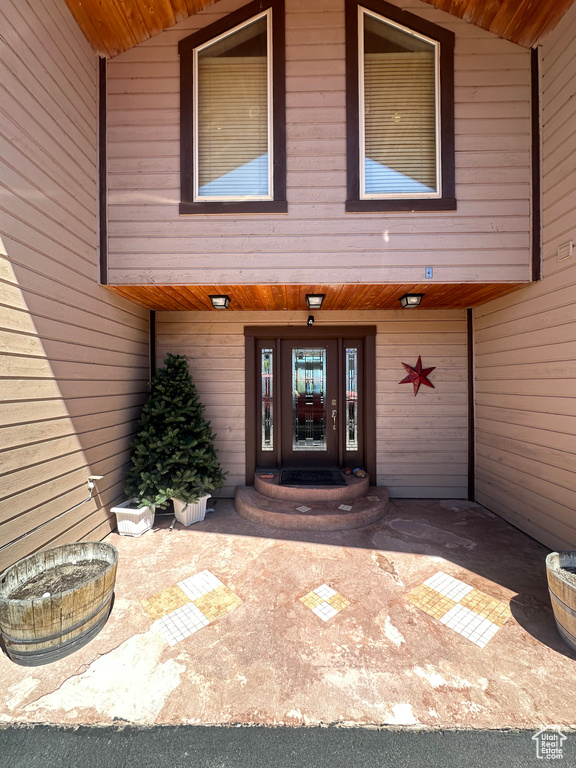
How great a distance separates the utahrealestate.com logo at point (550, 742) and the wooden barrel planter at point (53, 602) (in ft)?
7.60

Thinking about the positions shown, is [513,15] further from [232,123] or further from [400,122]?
[232,123]

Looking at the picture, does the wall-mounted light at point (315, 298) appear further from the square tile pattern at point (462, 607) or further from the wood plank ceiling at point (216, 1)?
the square tile pattern at point (462, 607)

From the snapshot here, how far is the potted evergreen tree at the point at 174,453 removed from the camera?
10.9 ft

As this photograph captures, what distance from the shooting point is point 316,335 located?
14.0 ft

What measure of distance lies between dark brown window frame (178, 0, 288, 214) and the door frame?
150 centimetres

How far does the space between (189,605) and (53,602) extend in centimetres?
86

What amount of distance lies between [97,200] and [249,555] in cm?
359

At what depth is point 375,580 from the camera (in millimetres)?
2492

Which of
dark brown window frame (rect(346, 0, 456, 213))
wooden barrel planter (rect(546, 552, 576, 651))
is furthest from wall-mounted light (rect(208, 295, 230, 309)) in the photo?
wooden barrel planter (rect(546, 552, 576, 651))

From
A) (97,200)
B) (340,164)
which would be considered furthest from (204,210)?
(340,164)

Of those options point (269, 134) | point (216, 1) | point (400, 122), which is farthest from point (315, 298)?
point (216, 1)

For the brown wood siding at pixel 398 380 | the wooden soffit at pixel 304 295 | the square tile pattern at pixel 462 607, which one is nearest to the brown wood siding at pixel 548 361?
the wooden soffit at pixel 304 295

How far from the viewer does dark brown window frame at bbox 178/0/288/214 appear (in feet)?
9.98

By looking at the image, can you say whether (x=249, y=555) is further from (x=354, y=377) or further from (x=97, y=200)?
(x=97, y=200)
